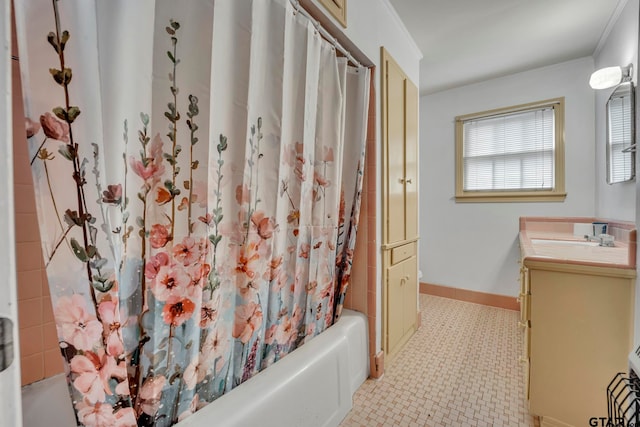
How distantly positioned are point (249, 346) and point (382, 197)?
1154 millimetres

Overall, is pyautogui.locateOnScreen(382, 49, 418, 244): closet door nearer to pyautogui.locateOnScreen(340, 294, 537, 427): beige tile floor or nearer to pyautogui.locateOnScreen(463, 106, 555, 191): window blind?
pyautogui.locateOnScreen(340, 294, 537, 427): beige tile floor

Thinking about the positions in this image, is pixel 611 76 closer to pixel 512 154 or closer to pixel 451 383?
pixel 512 154

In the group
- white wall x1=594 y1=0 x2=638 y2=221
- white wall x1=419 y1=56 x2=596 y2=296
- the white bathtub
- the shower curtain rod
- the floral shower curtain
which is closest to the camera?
the floral shower curtain

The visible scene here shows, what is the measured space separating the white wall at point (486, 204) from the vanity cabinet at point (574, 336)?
1647 mm

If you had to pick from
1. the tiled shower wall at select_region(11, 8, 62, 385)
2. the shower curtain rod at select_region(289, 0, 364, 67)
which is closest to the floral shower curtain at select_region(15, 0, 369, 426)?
the shower curtain rod at select_region(289, 0, 364, 67)

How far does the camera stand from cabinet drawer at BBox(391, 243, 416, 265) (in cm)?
190

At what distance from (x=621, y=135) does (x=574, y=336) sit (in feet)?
4.90

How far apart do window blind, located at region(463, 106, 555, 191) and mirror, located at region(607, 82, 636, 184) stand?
23.1 inches

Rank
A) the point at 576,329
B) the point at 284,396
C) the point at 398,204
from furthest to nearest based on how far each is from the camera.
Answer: the point at 398,204
the point at 576,329
the point at 284,396

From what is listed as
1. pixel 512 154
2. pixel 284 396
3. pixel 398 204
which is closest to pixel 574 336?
pixel 398 204

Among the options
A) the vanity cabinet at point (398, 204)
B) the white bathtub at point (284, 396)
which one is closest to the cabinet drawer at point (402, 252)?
the vanity cabinet at point (398, 204)

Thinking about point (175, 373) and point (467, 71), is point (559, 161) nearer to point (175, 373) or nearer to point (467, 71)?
point (467, 71)

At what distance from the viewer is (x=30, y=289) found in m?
1.06

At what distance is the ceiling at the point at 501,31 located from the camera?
1.80m
